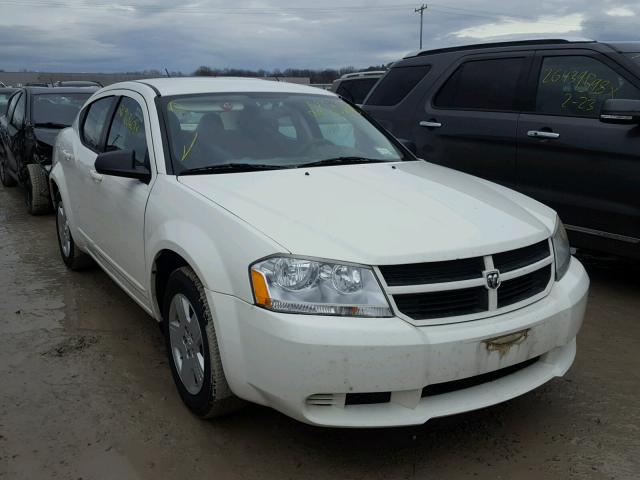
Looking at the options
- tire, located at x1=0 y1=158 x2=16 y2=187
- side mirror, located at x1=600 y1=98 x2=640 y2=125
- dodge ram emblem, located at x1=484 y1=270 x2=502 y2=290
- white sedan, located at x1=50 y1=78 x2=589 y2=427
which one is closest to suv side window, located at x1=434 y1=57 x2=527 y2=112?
side mirror, located at x1=600 y1=98 x2=640 y2=125

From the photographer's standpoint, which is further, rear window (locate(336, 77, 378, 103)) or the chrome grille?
rear window (locate(336, 77, 378, 103))

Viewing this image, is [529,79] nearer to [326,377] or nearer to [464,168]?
[464,168]

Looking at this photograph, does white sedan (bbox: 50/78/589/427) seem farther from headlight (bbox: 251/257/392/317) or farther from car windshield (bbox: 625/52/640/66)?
car windshield (bbox: 625/52/640/66)

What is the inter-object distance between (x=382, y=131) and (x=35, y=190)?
5.33 metres

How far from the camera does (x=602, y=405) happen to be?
124 inches

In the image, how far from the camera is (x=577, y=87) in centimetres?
495

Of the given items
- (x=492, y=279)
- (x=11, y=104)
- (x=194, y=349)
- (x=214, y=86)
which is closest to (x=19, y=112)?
(x=11, y=104)

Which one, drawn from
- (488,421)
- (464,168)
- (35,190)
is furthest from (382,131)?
(35,190)

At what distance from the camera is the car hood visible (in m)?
2.51

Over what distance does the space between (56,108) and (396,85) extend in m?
4.93

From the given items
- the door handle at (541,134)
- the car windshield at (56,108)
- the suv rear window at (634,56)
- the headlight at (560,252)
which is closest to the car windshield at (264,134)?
the headlight at (560,252)

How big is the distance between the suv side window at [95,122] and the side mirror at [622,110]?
3.49m

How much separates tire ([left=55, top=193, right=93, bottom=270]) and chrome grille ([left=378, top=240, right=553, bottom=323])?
368cm

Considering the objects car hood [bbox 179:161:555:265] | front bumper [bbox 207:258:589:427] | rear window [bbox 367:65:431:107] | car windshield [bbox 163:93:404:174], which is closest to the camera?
front bumper [bbox 207:258:589:427]
